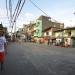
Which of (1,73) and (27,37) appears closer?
(1,73)

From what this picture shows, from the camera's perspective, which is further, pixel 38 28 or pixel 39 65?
pixel 38 28

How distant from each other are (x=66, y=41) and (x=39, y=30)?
42.6 m

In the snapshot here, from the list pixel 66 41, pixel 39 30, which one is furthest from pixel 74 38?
pixel 39 30

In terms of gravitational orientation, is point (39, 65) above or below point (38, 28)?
below

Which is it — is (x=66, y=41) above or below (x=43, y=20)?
below

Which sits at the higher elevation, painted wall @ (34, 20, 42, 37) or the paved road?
painted wall @ (34, 20, 42, 37)

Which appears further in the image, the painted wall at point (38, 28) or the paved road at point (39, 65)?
the painted wall at point (38, 28)

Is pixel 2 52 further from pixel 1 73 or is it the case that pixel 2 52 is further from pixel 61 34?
pixel 61 34

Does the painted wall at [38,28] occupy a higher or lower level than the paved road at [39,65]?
→ higher

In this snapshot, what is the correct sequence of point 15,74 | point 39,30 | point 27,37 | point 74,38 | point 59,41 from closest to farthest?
1. point 15,74
2. point 74,38
3. point 59,41
4. point 39,30
5. point 27,37

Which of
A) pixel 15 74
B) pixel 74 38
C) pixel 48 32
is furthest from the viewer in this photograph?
pixel 48 32

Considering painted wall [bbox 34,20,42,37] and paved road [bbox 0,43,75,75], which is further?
painted wall [bbox 34,20,42,37]

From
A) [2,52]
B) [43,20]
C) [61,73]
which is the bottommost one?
[61,73]

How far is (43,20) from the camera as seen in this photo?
105062 mm
